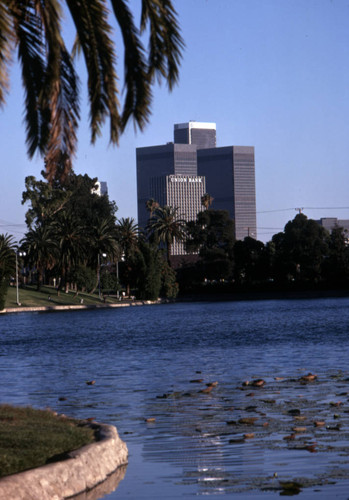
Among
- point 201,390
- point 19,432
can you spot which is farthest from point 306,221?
point 19,432

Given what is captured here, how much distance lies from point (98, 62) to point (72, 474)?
4.96 metres

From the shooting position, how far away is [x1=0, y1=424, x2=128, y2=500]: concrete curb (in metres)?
9.24

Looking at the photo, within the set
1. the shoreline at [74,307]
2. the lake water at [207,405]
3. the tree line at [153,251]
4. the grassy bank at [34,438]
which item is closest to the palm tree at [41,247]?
the tree line at [153,251]

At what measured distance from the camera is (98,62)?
1105 centimetres

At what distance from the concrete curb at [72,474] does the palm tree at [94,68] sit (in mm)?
3376

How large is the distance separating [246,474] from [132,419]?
559 cm

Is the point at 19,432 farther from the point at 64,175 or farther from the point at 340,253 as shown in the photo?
the point at 340,253

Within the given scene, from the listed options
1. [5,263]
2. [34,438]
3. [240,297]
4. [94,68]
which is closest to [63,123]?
[94,68]

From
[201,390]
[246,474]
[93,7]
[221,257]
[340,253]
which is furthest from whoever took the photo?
[221,257]

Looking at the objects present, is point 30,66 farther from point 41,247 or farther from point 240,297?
point 240,297

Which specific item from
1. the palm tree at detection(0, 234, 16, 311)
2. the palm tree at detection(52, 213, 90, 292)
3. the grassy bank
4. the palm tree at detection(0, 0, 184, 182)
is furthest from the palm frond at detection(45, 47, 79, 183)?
the palm tree at detection(52, 213, 90, 292)

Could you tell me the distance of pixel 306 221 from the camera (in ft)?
477

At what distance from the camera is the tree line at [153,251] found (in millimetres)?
123000

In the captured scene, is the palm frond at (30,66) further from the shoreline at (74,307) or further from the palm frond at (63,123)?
the shoreline at (74,307)
